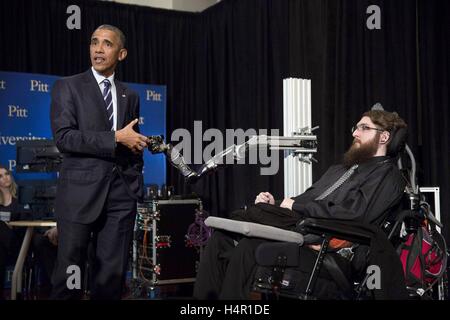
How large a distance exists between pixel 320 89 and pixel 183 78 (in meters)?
2.67

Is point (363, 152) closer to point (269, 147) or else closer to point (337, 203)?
point (337, 203)

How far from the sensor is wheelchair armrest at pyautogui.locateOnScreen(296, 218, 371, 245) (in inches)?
94.7

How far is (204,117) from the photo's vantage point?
21.7 ft

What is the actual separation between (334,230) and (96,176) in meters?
1.10

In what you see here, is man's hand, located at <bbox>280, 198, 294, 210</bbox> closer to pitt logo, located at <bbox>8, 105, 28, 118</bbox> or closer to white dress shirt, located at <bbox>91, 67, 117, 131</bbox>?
white dress shirt, located at <bbox>91, 67, 117, 131</bbox>

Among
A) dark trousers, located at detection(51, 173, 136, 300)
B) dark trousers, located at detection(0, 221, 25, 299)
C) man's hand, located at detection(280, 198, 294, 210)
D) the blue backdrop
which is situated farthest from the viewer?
the blue backdrop

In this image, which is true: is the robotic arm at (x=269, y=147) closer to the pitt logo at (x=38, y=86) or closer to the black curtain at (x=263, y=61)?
the black curtain at (x=263, y=61)

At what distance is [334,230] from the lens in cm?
241

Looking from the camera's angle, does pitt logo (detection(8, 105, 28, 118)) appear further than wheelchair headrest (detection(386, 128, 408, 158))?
Yes

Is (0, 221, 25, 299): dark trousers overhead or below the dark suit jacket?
below

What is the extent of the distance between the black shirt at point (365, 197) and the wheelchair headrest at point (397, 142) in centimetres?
5

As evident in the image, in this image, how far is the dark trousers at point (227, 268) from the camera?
2512 millimetres

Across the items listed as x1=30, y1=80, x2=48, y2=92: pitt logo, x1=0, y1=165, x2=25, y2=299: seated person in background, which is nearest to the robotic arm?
x1=0, y1=165, x2=25, y2=299: seated person in background

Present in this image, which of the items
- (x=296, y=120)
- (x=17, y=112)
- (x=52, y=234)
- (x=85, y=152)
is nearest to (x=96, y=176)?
(x=85, y=152)
